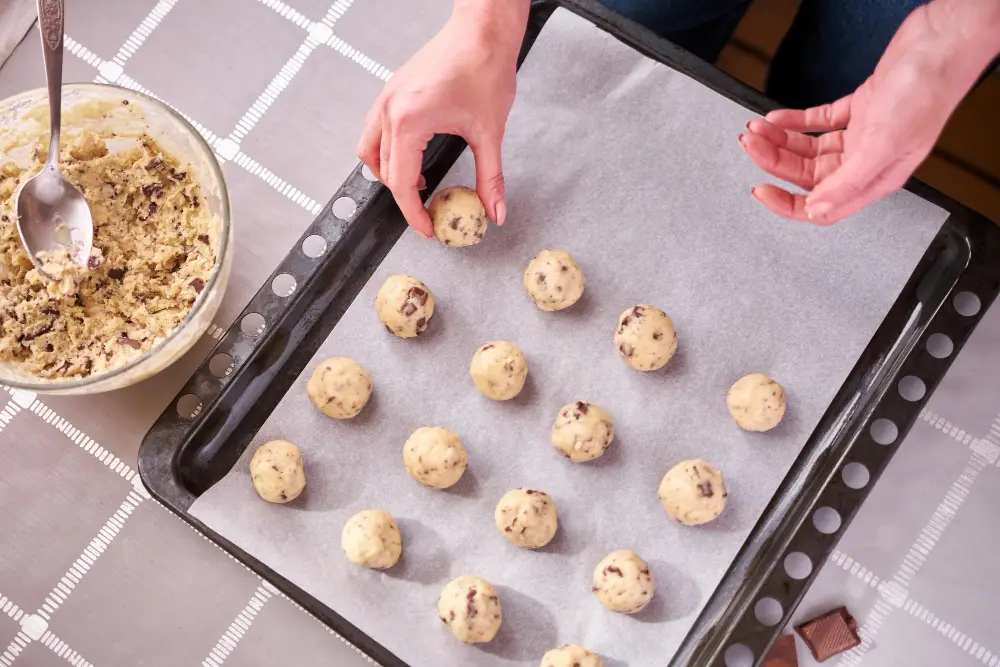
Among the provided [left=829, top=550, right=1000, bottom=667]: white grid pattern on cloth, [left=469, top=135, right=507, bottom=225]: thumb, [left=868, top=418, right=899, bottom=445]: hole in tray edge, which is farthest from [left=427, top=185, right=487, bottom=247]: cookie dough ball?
[left=829, top=550, right=1000, bottom=667]: white grid pattern on cloth

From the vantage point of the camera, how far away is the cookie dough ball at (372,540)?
1.24m

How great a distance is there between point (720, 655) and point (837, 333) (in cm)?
53

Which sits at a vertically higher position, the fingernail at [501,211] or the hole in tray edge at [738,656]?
the fingernail at [501,211]

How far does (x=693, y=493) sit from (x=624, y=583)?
0.17 metres

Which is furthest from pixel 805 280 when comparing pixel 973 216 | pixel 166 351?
pixel 166 351

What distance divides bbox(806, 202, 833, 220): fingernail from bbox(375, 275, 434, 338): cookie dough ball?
1.88 ft

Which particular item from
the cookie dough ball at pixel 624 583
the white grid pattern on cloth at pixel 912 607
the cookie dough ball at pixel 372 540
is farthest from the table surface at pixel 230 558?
the cookie dough ball at pixel 624 583

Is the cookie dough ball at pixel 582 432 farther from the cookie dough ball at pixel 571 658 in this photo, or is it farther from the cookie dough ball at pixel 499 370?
the cookie dough ball at pixel 571 658

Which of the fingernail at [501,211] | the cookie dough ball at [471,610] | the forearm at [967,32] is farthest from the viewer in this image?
the fingernail at [501,211]

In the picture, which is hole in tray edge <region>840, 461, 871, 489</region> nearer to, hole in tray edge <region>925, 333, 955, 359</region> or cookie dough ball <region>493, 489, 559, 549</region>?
hole in tray edge <region>925, 333, 955, 359</region>

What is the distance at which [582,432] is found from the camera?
1281 millimetres

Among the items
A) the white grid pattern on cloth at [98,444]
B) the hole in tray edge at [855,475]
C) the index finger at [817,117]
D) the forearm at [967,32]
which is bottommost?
the white grid pattern on cloth at [98,444]

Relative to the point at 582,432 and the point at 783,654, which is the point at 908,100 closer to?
the point at 582,432

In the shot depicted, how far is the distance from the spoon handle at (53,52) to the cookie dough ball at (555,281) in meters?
0.75
